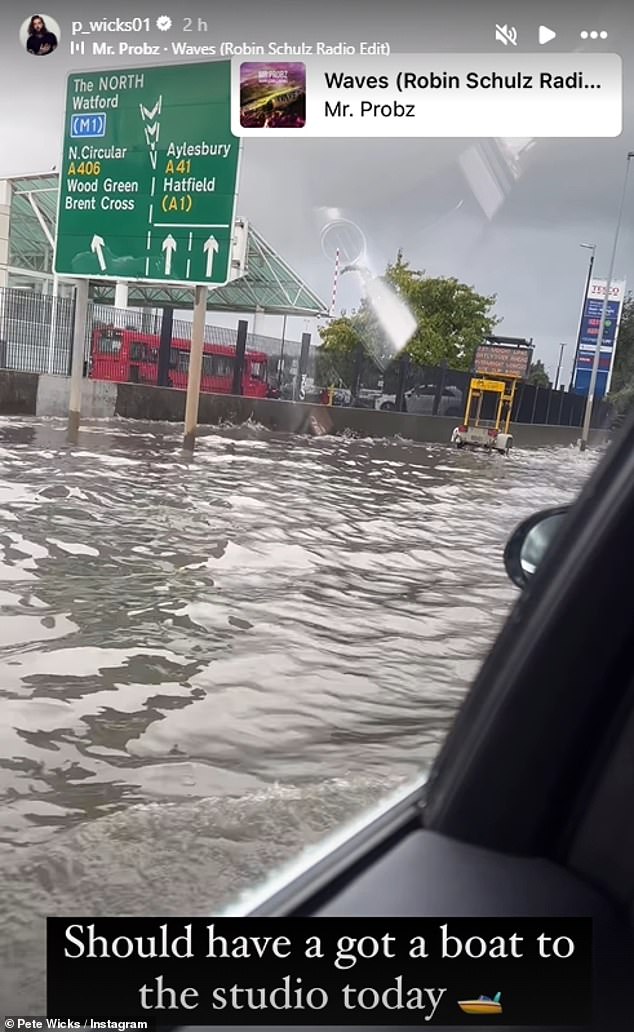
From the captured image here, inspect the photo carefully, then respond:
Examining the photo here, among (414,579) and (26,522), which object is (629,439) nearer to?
(414,579)

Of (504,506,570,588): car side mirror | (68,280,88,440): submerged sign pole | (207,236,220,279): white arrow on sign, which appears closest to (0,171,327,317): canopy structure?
(68,280,88,440): submerged sign pole

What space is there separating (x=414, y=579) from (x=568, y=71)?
8.45 feet

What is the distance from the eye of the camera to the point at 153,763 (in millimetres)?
2117

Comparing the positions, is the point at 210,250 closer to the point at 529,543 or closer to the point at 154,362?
the point at 154,362

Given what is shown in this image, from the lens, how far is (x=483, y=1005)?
1.87 ft

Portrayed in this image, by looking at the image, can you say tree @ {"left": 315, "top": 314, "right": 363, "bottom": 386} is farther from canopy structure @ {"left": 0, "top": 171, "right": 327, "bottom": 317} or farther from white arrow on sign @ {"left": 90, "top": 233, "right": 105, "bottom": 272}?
white arrow on sign @ {"left": 90, "top": 233, "right": 105, "bottom": 272}

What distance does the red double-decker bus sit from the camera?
50.4 ft

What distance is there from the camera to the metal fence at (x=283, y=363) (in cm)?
1367

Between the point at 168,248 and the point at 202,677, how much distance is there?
747cm

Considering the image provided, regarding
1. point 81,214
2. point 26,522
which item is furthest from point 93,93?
point 26,522

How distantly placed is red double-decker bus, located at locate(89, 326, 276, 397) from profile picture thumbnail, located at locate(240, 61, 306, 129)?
39.0 ft

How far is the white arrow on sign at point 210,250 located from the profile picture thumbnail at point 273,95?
5671 millimetres

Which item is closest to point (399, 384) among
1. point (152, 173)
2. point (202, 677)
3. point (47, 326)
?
point (47, 326)

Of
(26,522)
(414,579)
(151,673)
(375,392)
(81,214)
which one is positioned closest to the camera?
(151,673)
